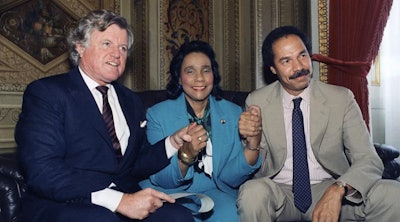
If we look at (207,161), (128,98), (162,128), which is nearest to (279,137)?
(207,161)

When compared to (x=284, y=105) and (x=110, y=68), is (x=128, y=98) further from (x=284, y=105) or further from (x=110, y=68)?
(x=284, y=105)

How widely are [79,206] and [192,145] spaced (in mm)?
597

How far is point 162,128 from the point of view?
2.25 meters

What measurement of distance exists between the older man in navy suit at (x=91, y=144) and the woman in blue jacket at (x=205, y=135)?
96 millimetres

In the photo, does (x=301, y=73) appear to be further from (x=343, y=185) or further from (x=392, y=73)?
(x=392, y=73)

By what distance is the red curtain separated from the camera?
2994mm

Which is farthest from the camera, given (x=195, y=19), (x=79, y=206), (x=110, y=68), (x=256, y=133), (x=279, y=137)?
(x=195, y=19)

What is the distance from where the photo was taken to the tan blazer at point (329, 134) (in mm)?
2039

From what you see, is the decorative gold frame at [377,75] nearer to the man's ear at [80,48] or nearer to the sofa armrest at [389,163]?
the sofa armrest at [389,163]

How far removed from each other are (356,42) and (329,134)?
1.22 metres

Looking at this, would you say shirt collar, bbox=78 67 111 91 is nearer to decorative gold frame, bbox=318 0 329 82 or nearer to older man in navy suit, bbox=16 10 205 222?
older man in navy suit, bbox=16 10 205 222

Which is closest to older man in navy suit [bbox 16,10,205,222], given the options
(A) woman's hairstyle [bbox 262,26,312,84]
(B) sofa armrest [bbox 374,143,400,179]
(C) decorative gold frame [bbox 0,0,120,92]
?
(A) woman's hairstyle [bbox 262,26,312,84]

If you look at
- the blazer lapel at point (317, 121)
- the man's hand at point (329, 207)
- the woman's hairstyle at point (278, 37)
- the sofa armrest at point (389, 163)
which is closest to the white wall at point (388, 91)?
the sofa armrest at point (389, 163)

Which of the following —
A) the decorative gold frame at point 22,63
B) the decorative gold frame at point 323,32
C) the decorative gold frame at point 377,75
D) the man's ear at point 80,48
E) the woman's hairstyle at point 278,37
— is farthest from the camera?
the decorative gold frame at point 377,75
